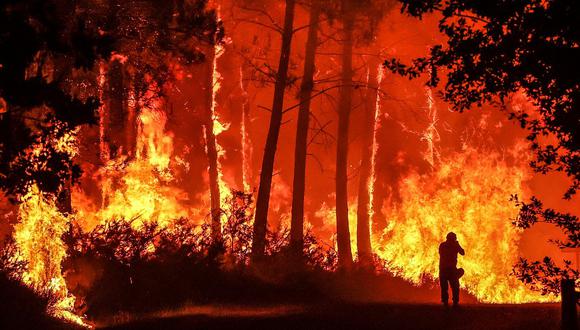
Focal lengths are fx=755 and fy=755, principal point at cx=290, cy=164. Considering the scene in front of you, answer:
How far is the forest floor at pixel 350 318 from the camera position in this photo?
47.5 ft

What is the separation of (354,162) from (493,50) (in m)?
48.0

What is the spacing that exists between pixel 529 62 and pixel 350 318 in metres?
6.55

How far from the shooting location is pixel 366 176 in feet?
112

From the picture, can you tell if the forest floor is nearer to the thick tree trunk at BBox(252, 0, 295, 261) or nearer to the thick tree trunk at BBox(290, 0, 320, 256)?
the thick tree trunk at BBox(252, 0, 295, 261)

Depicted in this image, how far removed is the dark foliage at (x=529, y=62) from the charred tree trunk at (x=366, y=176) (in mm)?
19294

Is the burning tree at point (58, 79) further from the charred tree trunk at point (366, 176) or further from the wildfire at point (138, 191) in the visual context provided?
the charred tree trunk at point (366, 176)

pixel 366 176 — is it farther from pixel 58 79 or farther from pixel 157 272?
pixel 58 79

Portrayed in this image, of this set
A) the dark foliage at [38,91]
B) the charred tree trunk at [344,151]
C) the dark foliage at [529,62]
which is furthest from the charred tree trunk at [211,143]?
the dark foliage at [529,62]

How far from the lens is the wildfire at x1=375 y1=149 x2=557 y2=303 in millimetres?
38406

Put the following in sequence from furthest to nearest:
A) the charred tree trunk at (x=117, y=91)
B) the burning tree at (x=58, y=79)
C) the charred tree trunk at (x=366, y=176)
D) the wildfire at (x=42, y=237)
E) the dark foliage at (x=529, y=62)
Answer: the charred tree trunk at (x=366, y=176) → the charred tree trunk at (x=117, y=91) → the wildfire at (x=42, y=237) → the burning tree at (x=58, y=79) → the dark foliage at (x=529, y=62)

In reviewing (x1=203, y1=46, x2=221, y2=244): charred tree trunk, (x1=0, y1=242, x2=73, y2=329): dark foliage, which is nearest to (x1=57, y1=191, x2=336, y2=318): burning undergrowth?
(x1=0, y1=242, x2=73, y2=329): dark foliage

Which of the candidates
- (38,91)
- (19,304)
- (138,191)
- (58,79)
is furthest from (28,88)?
(138,191)

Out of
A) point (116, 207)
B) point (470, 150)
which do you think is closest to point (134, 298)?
point (116, 207)

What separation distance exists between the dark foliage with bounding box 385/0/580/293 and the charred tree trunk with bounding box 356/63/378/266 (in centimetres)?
1929
